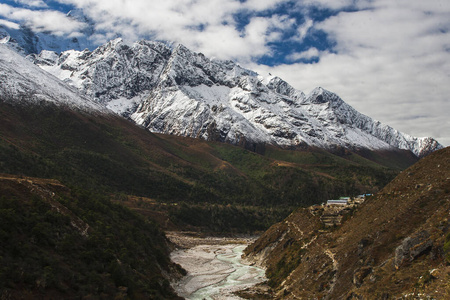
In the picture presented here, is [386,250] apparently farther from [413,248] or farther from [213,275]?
[213,275]

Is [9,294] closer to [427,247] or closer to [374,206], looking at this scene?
[427,247]

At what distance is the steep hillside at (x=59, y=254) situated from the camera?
33.3 m

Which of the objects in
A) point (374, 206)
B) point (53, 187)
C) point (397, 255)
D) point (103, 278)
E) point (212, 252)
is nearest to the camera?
point (397, 255)

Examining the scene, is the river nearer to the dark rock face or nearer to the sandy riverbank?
the sandy riverbank

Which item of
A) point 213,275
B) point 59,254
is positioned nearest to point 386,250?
point 59,254

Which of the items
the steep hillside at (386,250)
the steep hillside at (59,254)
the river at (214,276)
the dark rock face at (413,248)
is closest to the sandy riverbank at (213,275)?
the river at (214,276)

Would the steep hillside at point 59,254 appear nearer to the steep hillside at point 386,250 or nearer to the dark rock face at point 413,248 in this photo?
the steep hillside at point 386,250

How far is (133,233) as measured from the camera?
249ft

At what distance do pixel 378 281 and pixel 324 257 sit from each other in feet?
59.8

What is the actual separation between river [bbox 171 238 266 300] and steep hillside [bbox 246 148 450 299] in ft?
25.1

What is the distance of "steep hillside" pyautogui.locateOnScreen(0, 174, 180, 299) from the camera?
109 ft

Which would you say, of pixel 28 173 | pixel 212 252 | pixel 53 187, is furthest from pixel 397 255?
pixel 28 173

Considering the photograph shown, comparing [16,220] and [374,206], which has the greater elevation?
[374,206]

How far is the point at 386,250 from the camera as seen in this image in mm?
37688
